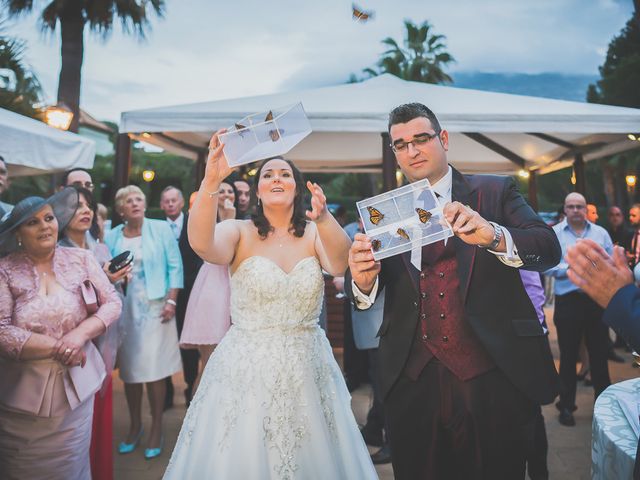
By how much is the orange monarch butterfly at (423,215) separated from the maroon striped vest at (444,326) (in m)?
0.26

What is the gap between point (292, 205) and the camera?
257 cm

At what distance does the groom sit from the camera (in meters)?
1.64

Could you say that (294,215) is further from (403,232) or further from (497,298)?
(497,298)

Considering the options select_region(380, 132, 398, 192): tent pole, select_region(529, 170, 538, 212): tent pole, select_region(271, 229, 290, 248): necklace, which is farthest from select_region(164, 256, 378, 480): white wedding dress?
select_region(529, 170, 538, 212): tent pole

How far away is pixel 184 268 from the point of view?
4430 mm

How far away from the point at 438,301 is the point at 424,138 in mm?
658

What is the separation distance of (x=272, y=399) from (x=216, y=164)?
1.17 meters

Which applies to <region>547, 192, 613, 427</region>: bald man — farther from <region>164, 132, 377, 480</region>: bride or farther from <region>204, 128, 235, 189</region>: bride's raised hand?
<region>204, 128, 235, 189</region>: bride's raised hand

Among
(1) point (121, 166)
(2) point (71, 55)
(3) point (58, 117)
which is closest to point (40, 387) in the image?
(1) point (121, 166)

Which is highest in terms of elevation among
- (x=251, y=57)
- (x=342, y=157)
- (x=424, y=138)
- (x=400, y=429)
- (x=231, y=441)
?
(x=251, y=57)

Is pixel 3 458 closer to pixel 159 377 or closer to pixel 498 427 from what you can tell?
pixel 159 377

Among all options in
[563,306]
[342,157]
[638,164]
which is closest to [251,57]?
[638,164]

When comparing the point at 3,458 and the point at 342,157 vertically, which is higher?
the point at 342,157

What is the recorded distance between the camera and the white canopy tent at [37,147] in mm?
3316
